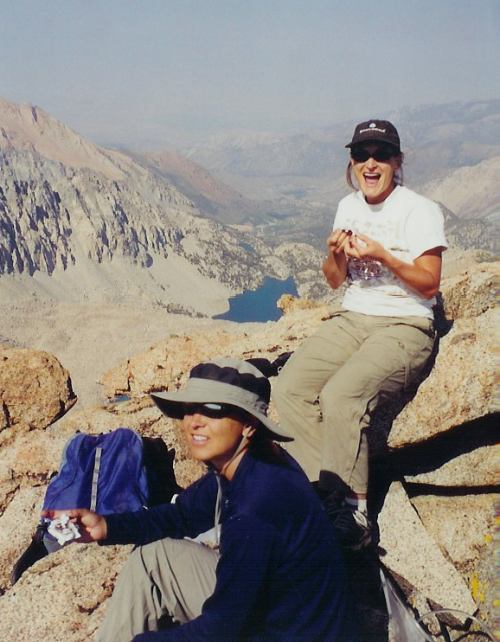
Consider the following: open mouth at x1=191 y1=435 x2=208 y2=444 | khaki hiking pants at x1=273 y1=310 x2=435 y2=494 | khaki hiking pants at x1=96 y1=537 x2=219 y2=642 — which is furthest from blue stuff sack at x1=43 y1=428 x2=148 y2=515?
open mouth at x1=191 y1=435 x2=208 y2=444

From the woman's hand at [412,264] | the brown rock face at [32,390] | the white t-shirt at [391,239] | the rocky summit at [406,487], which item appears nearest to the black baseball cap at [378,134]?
the white t-shirt at [391,239]

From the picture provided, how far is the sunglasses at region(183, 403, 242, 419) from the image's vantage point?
3613mm

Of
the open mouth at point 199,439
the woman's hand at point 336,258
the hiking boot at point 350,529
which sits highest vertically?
the woman's hand at point 336,258

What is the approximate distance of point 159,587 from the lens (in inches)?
159

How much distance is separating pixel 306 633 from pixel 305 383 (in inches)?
113

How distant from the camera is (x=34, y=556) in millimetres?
6562

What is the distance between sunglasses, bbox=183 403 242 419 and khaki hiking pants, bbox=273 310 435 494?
191cm

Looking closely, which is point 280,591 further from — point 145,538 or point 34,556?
point 34,556

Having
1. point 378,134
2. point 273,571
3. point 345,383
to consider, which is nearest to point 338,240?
point 378,134

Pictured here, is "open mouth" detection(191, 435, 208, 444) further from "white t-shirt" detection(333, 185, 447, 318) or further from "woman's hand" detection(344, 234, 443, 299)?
"white t-shirt" detection(333, 185, 447, 318)

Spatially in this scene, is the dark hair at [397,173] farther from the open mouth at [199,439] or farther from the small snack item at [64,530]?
the small snack item at [64,530]

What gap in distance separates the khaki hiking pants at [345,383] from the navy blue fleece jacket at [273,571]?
1.81m

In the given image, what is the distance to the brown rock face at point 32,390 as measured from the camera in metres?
8.80

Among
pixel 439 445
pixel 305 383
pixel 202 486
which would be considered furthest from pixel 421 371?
pixel 202 486
